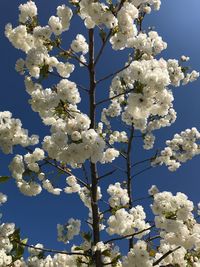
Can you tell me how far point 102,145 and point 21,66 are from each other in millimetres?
2337

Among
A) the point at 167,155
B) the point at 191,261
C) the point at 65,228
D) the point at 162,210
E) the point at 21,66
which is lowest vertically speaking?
the point at 191,261

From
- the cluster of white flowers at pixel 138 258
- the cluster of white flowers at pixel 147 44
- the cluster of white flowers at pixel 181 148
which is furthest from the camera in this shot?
the cluster of white flowers at pixel 181 148

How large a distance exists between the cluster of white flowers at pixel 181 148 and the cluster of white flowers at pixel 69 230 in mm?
5010

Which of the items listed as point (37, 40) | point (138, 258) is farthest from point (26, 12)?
point (138, 258)

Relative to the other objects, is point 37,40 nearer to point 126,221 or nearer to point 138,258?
point 126,221

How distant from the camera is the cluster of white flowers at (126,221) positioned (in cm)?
783

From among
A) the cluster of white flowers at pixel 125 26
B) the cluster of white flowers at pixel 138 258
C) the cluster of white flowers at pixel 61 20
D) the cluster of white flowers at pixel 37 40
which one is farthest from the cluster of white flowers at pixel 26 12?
the cluster of white flowers at pixel 138 258

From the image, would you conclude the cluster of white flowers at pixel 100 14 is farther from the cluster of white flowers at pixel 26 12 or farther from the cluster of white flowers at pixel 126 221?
the cluster of white flowers at pixel 126 221

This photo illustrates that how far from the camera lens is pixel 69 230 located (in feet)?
28.5

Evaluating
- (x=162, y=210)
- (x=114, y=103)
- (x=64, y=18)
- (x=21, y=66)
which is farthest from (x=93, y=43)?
(x=114, y=103)

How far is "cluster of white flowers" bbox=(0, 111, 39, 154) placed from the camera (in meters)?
6.86

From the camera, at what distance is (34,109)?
7.34 m

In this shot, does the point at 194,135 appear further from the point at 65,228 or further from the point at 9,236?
the point at 9,236

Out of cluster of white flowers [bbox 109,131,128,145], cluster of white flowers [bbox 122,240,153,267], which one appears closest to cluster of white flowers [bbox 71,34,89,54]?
cluster of white flowers [bbox 122,240,153,267]
